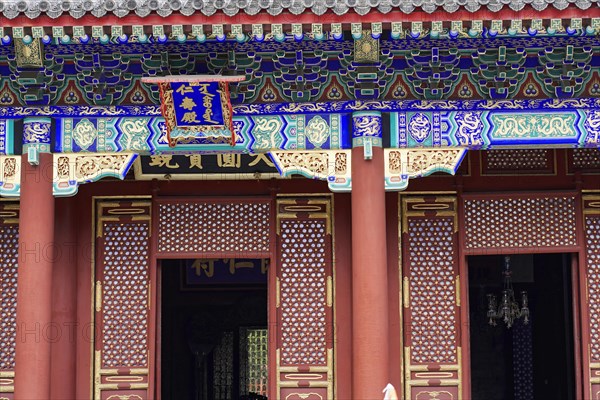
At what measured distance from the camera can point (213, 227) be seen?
10.5 m

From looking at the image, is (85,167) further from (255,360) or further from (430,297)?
(255,360)

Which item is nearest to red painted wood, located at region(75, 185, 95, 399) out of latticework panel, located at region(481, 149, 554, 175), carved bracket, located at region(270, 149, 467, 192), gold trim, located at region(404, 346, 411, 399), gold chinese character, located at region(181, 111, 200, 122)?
gold chinese character, located at region(181, 111, 200, 122)

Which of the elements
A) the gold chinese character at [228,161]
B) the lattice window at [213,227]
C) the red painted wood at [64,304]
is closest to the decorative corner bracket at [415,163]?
the lattice window at [213,227]

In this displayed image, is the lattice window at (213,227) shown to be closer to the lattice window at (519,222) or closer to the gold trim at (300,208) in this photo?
the gold trim at (300,208)

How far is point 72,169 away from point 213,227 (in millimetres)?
1652

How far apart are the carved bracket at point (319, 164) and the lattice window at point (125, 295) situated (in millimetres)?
1868

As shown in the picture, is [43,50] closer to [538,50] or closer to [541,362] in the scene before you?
[538,50]

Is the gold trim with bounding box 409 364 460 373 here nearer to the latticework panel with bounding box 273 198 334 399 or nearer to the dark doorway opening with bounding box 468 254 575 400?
the latticework panel with bounding box 273 198 334 399

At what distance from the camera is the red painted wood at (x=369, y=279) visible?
9125mm

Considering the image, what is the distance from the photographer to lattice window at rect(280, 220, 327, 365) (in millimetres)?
10320

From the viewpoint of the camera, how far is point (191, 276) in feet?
50.2

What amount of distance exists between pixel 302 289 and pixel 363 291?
1282mm

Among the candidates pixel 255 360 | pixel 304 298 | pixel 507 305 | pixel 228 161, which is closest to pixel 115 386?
pixel 304 298

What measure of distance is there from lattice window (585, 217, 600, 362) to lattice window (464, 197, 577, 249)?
17cm
